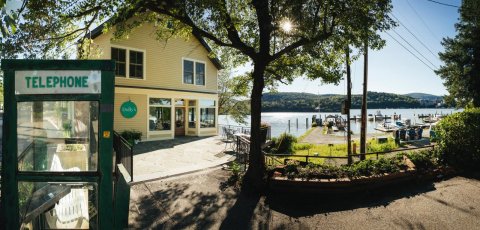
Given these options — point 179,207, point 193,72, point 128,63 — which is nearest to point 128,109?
point 128,63

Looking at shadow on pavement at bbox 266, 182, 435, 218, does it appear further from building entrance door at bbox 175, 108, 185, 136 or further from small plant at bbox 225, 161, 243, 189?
building entrance door at bbox 175, 108, 185, 136

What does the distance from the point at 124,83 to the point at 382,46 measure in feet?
49.9

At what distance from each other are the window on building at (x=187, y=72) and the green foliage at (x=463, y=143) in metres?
17.0

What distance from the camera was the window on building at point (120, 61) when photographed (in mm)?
18328

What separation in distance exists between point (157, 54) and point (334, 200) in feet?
54.3

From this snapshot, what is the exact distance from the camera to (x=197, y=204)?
297 inches

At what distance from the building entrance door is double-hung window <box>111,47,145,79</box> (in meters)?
4.33

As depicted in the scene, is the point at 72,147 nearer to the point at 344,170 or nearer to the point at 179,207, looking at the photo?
the point at 179,207

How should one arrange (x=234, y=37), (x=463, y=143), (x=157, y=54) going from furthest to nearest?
(x=157, y=54)
(x=463, y=143)
(x=234, y=37)

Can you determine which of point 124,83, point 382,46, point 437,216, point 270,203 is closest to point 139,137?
point 124,83

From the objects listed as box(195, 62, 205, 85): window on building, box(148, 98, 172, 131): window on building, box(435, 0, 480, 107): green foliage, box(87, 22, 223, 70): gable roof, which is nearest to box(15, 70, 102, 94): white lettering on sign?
box(87, 22, 223, 70): gable roof

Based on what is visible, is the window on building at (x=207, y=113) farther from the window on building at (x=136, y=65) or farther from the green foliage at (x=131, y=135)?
the green foliage at (x=131, y=135)

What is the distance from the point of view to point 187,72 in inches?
887

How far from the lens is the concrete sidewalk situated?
34.8 ft
